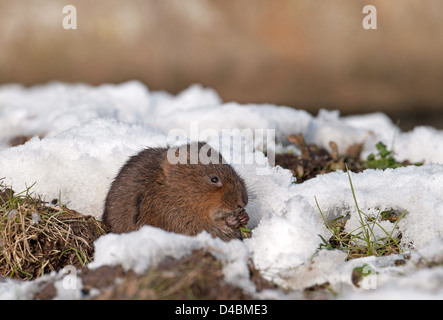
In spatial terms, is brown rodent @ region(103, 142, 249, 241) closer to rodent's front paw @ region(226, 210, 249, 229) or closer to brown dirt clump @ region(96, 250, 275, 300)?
rodent's front paw @ region(226, 210, 249, 229)

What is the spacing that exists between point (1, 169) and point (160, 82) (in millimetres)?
8339

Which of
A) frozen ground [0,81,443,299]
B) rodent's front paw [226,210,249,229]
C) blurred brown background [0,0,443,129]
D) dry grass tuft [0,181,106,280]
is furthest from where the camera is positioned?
blurred brown background [0,0,443,129]

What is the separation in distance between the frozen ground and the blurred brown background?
3851 millimetres

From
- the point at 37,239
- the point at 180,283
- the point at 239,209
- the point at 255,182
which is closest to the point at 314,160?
the point at 255,182

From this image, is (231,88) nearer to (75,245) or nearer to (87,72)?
(87,72)

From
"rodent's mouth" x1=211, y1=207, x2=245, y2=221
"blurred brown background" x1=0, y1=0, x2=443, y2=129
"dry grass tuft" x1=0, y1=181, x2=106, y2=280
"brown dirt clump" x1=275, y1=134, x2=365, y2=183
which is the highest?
"blurred brown background" x1=0, y1=0, x2=443, y2=129

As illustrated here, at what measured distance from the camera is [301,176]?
5.67 metres

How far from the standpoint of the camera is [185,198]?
421 centimetres

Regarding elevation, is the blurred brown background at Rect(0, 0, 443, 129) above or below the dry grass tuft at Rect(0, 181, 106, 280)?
above

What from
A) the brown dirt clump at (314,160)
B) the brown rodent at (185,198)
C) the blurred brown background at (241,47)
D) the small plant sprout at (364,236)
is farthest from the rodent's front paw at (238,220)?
the blurred brown background at (241,47)

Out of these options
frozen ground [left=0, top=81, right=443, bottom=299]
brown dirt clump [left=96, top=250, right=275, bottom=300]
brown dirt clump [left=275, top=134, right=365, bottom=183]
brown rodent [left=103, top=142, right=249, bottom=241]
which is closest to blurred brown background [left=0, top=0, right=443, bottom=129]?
frozen ground [left=0, top=81, right=443, bottom=299]

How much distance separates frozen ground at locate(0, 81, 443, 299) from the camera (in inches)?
120

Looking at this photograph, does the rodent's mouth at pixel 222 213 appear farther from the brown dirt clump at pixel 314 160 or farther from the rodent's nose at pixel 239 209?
the brown dirt clump at pixel 314 160
